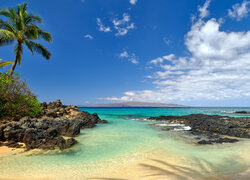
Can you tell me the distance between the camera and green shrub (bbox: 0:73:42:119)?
11.5 meters

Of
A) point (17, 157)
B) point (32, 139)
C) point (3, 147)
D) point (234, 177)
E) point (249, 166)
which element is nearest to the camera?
point (234, 177)

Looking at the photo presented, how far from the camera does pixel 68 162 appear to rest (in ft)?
17.7

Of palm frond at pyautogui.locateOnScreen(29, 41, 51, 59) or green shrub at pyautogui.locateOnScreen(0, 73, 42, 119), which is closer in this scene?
green shrub at pyautogui.locateOnScreen(0, 73, 42, 119)

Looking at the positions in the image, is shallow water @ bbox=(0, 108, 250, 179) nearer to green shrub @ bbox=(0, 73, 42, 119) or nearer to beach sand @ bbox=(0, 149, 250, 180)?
beach sand @ bbox=(0, 149, 250, 180)

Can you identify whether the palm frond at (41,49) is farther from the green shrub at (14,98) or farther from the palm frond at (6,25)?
the green shrub at (14,98)

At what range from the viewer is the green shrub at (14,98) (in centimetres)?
1151

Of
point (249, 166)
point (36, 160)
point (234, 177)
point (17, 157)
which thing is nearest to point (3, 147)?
point (17, 157)

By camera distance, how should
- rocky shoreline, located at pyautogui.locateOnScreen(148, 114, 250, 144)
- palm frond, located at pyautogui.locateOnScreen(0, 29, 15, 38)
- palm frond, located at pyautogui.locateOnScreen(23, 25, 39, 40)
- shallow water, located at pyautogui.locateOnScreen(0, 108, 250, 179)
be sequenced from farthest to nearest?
palm frond, located at pyautogui.locateOnScreen(23, 25, 39, 40) < palm frond, located at pyautogui.locateOnScreen(0, 29, 15, 38) < rocky shoreline, located at pyautogui.locateOnScreen(148, 114, 250, 144) < shallow water, located at pyautogui.locateOnScreen(0, 108, 250, 179)

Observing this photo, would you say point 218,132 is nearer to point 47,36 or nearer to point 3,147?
point 3,147

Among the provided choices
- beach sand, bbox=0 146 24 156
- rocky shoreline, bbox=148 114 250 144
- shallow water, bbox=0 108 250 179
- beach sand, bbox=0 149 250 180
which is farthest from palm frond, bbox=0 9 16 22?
rocky shoreline, bbox=148 114 250 144

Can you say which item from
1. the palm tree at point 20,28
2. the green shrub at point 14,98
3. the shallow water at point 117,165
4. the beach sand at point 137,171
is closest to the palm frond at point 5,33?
the palm tree at point 20,28

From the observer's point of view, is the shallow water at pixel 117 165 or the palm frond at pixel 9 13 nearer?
the shallow water at pixel 117 165

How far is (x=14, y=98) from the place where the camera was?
39.6 feet

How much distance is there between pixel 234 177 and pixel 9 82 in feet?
53.4
